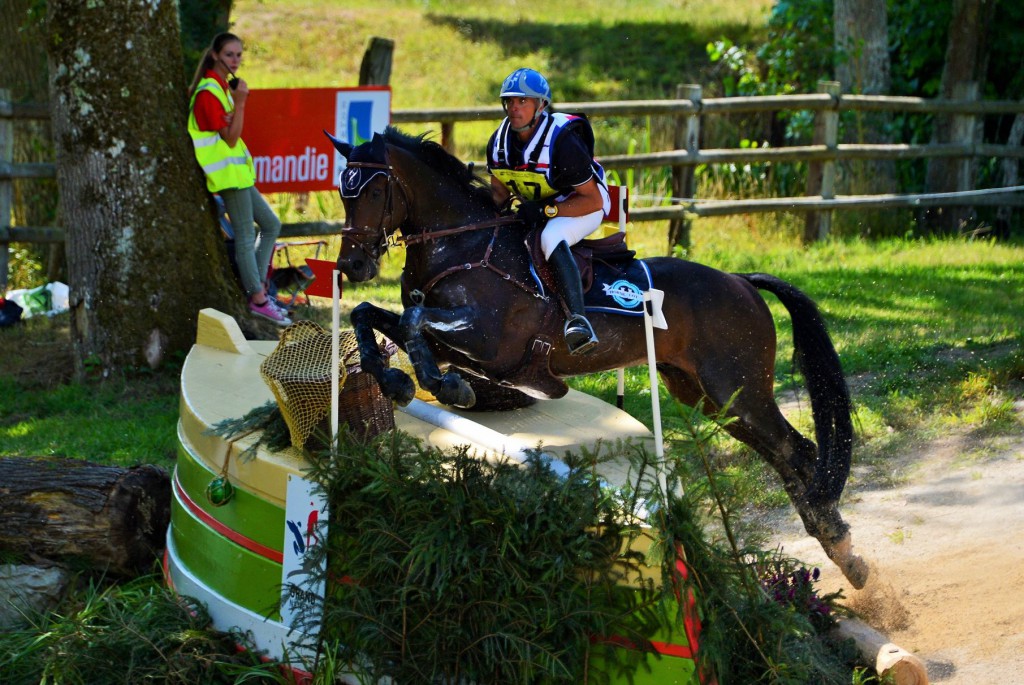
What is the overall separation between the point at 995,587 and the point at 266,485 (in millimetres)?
3380

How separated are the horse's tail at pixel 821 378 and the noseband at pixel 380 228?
1772 mm

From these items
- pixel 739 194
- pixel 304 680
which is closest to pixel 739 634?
pixel 304 680

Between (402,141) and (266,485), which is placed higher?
(402,141)

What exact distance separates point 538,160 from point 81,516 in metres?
2.72

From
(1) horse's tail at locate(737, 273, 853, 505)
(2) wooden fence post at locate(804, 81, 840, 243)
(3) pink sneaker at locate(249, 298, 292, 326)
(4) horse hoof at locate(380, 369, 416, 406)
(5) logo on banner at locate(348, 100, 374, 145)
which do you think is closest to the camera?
(4) horse hoof at locate(380, 369, 416, 406)

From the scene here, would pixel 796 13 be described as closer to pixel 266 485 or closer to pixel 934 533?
pixel 934 533

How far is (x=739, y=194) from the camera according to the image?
42.4ft

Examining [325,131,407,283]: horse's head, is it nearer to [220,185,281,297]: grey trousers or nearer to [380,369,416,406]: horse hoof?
[380,369,416,406]: horse hoof

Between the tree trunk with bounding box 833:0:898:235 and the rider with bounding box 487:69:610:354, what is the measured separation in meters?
8.94

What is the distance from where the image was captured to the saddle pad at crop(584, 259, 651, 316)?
5047mm

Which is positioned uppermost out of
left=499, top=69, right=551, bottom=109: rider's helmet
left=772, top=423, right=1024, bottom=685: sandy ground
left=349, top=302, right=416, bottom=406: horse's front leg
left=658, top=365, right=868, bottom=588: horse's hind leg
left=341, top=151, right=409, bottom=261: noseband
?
left=499, top=69, right=551, bottom=109: rider's helmet

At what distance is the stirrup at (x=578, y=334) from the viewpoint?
4.76m

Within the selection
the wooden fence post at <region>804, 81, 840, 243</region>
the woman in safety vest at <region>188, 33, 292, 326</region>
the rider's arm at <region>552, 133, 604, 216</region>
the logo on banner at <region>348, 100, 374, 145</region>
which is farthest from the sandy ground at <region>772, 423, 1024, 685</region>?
the wooden fence post at <region>804, 81, 840, 243</region>

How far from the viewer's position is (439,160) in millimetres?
5027
